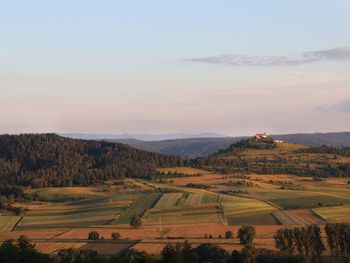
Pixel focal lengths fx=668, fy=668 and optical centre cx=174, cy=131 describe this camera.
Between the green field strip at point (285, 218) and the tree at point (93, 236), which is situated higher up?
the green field strip at point (285, 218)

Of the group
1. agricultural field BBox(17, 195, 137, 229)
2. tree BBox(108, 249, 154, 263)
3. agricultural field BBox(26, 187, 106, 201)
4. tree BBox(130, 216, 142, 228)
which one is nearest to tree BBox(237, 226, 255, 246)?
tree BBox(108, 249, 154, 263)

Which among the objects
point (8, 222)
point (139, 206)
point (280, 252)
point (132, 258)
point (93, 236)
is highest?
point (132, 258)

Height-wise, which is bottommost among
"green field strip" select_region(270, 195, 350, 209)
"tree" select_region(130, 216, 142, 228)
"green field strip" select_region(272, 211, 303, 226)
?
"tree" select_region(130, 216, 142, 228)

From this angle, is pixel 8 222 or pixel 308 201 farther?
pixel 308 201

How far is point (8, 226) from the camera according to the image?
108m

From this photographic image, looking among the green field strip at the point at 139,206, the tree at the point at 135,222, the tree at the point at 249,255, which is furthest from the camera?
the green field strip at the point at 139,206

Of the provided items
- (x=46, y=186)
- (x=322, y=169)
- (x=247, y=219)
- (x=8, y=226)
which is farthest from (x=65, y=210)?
(x=322, y=169)

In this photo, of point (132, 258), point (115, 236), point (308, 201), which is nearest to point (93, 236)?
point (115, 236)

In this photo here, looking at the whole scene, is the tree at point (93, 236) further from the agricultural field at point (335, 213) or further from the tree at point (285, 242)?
the agricultural field at point (335, 213)

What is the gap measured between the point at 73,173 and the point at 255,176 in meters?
55.5

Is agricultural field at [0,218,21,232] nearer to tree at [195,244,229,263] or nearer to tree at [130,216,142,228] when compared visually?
tree at [130,216,142,228]

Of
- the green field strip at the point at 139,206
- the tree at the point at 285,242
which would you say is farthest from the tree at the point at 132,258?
the green field strip at the point at 139,206

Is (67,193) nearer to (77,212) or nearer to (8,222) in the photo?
(77,212)

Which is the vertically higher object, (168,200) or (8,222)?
(168,200)
